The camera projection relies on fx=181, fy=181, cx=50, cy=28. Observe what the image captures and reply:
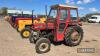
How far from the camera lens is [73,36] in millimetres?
10062

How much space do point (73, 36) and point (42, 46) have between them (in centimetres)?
217

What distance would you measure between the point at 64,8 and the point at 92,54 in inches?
115

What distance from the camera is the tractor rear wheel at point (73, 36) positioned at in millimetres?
9852

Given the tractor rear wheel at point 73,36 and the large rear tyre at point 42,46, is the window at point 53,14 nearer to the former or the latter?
the tractor rear wheel at point 73,36

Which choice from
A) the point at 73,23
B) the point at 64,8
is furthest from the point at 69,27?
the point at 64,8

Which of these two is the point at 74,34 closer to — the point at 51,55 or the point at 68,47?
the point at 68,47

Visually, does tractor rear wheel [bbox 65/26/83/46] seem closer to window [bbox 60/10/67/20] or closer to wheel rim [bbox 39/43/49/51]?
window [bbox 60/10/67/20]

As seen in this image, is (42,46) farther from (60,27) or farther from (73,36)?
(73,36)

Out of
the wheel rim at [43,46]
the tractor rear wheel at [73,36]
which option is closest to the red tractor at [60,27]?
the tractor rear wheel at [73,36]

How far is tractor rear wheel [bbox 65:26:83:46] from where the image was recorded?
32.3 feet

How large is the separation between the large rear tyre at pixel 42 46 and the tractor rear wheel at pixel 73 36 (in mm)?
1480

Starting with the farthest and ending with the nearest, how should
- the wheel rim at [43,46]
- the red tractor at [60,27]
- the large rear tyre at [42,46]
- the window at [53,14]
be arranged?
the window at [53,14]
the red tractor at [60,27]
the wheel rim at [43,46]
the large rear tyre at [42,46]

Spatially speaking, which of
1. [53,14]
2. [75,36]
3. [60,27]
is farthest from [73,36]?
[53,14]

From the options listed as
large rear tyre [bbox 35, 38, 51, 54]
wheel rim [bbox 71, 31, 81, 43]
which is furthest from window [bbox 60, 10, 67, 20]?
large rear tyre [bbox 35, 38, 51, 54]
